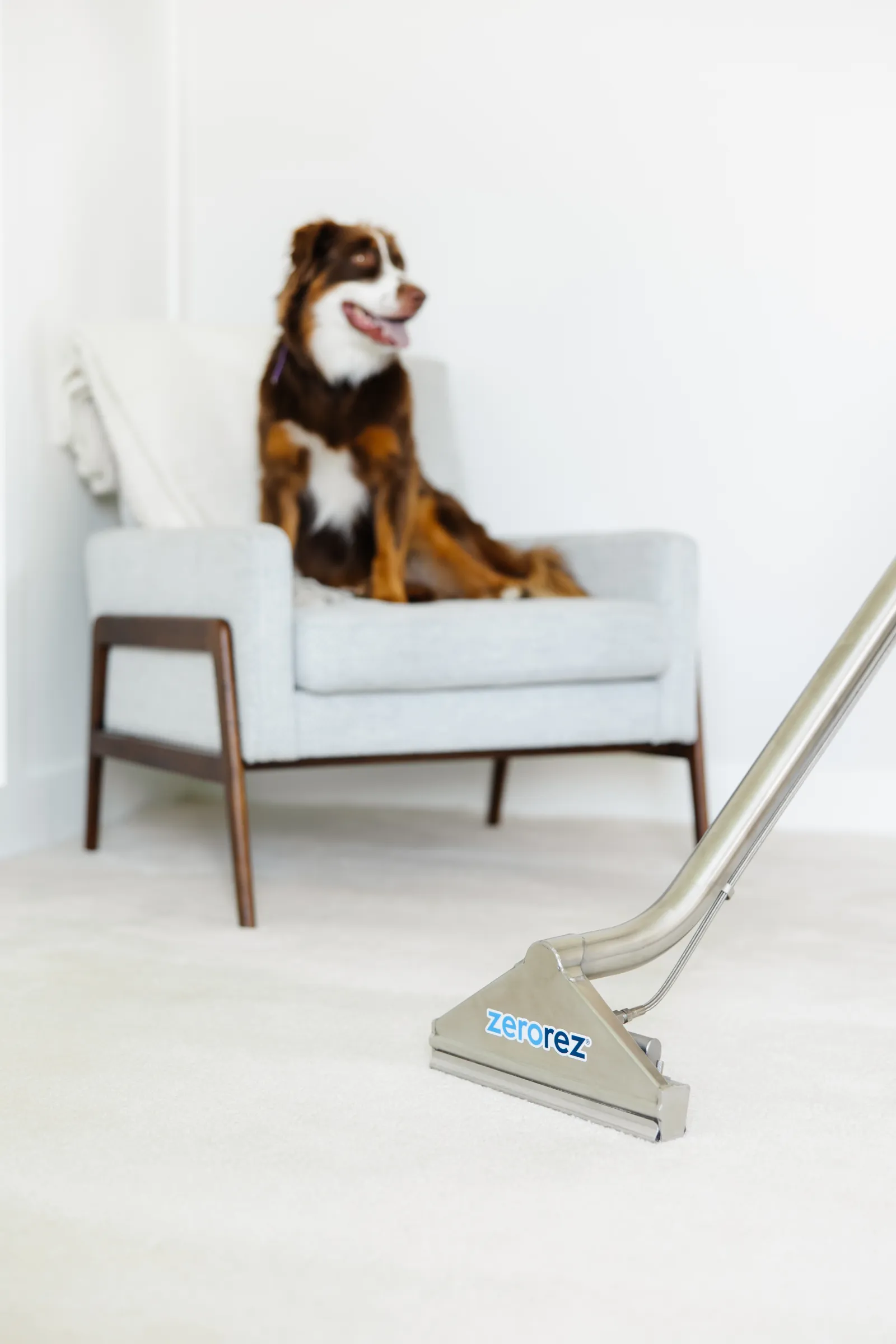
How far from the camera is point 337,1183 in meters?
1.00

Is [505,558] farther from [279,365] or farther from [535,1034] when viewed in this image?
[535,1034]

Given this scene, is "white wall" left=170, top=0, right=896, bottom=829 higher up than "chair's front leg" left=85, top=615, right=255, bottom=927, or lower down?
higher up

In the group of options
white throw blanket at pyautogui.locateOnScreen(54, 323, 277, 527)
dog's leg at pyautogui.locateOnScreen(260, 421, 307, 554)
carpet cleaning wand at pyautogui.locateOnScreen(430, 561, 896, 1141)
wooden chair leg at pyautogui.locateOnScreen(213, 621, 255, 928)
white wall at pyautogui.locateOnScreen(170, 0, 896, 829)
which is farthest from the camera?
white wall at pyautogui.locateOnScreen(170, 0, 896, 829)

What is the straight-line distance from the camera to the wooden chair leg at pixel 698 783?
7.54 feet

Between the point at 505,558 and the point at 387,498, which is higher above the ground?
the point at 387,498

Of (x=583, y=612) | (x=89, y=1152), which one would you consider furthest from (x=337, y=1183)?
(x=583, y=612)

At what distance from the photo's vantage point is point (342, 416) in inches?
90.0

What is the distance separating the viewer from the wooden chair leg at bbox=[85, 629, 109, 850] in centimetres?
237

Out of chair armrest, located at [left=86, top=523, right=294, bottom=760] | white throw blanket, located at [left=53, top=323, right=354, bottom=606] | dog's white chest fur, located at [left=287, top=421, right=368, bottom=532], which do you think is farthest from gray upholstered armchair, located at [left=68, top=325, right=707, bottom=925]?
dog's white chest fur, located at [left=287, top=421, right=368, bottom=532]

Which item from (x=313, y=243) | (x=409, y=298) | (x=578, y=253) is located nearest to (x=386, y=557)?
(x=409, y=298)

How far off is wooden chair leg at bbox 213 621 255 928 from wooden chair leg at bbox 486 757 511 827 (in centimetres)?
99

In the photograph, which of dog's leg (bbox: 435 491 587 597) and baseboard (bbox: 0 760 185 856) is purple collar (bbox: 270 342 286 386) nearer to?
dog's leg (bbox: 435 491 587 597)

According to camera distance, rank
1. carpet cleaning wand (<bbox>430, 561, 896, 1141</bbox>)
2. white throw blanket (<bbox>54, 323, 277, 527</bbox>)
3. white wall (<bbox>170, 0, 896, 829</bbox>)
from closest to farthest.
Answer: carpet cleaning wand (<bbox>430, 561, 896, 1141</bbox>) < white throw blanket (<bbox>54, 323, 277, 527</bbox>) < white wall (<bbox>170, 0, 896, 829</bbox>)

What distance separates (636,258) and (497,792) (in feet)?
3.95
